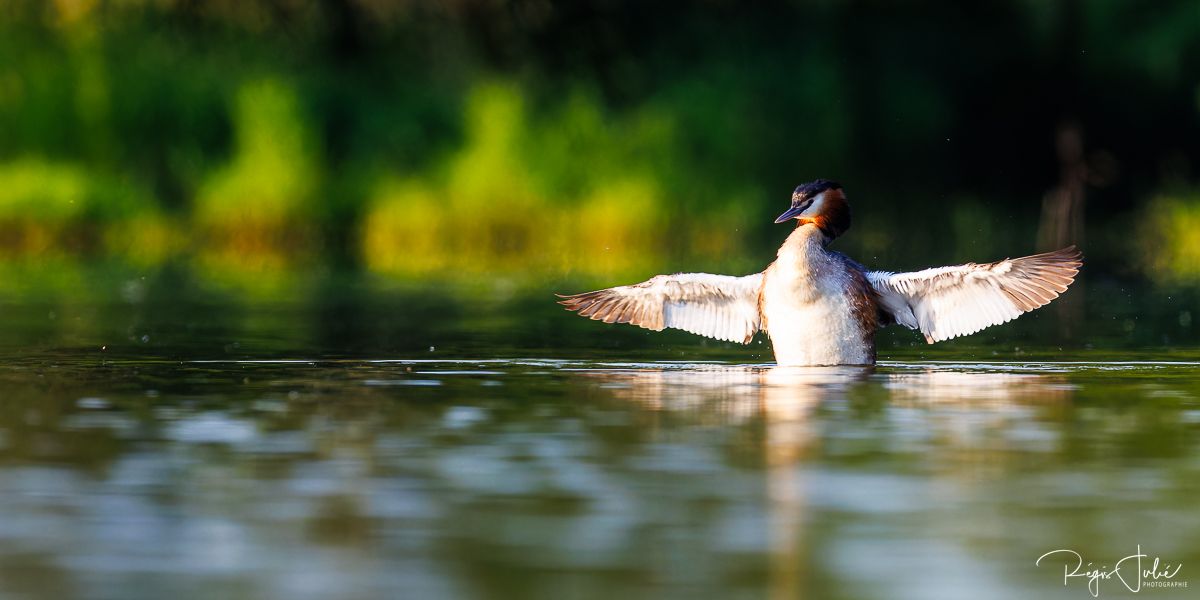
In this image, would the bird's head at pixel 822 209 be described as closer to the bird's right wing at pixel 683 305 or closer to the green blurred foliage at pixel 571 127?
the bird's right wing at pixel 683 305

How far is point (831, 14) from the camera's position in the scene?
35.1m

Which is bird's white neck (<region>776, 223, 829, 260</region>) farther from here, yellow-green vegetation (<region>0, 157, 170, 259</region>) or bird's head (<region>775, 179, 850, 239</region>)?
yellow-green vegetation (<region>0, 157, 170, 259</region>)

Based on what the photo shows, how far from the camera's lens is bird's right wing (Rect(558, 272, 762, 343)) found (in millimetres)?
14422

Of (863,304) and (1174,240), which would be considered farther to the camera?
(1174,240)

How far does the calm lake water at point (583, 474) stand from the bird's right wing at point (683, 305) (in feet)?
1.04

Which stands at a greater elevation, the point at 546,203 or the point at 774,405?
the point at 546,203

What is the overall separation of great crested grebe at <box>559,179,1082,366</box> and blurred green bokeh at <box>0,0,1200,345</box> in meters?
13.8

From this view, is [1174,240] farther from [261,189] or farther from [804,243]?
[804,243]

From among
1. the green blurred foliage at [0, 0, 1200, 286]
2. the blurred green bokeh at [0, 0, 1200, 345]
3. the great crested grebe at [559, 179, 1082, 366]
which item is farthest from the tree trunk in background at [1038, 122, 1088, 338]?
the great crested grebe at [559, 179, 1082, 366]

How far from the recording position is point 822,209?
14172 mm
